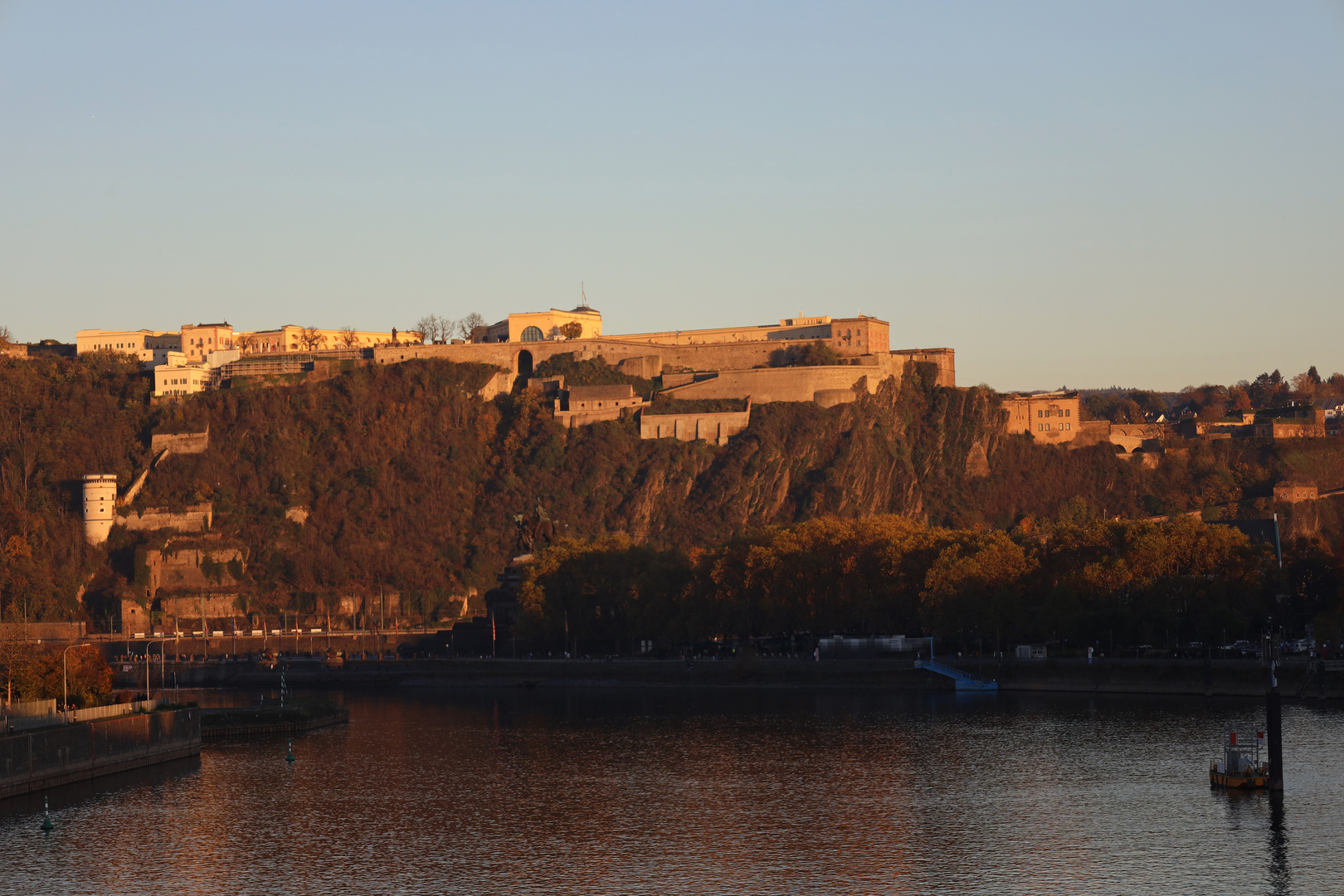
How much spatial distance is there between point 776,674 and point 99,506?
9287cm

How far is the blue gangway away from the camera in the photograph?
315 feet

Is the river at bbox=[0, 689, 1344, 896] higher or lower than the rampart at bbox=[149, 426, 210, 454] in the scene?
lower

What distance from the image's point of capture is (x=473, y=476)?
179 meters

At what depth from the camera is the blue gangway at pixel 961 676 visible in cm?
9588

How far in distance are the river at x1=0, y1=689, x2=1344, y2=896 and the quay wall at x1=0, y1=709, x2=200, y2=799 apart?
40.9 inches

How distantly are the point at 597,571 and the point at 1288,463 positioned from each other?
289 ft

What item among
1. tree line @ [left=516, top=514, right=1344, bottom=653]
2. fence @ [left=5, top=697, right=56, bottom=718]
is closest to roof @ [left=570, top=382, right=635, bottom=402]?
tree line @ [left=516, top=514, right=1344, bottom=653]

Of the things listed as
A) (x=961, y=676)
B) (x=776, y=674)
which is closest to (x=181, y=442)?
(x=776, y=674)

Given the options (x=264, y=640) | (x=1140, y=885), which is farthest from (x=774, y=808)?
(x=264, y=640)

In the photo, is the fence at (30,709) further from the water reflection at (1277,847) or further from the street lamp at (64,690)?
the water reflection at (1277,847)

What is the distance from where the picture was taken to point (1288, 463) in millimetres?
173250

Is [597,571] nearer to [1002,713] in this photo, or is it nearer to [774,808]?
[1002,713]

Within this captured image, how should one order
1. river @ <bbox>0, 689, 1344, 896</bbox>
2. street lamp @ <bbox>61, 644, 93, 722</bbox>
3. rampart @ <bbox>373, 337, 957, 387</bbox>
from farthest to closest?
rampart @ <bbox>373, 337, 957, 387</bbox>
street lamp @ <bbox>61, 644, 93, 722</bbox>
river @ <bbox>0, 689, 1344, 896</bbox>

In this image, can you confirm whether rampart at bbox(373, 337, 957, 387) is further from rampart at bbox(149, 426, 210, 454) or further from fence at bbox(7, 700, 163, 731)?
fence at bbox(7, 700, 163, 731)
